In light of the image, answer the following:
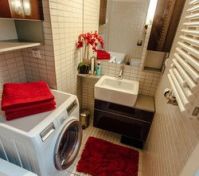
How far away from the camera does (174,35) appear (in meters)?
1.40

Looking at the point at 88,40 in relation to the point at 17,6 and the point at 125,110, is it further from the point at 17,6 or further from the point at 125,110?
the point at 125,110

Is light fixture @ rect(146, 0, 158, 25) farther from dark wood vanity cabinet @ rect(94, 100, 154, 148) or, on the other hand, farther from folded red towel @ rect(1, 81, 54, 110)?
folded red towel @ rect(1, 81, 54, 110)

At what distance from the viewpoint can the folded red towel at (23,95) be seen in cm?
95

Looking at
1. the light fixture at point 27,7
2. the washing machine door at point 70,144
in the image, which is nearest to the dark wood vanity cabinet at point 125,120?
the washing machine door at point 70,144

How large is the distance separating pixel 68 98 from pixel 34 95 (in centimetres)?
29

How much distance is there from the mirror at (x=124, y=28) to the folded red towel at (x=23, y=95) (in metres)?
1.10

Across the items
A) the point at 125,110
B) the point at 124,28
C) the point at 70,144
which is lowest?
the point at 70,144

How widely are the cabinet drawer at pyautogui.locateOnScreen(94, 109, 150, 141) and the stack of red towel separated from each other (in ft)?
2.71

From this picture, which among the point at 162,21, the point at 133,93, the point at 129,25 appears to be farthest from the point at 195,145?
the point at 129,25

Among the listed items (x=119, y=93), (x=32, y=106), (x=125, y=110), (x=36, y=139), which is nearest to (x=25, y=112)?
(x=32, y=106)

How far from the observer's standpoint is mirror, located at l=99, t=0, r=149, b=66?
159cm

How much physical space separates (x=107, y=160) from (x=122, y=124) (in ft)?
1.57

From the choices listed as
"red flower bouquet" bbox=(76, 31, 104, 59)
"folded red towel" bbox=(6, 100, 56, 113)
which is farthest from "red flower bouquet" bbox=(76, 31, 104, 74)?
"folded red towel" bbox=(6, 100, 56, 113)

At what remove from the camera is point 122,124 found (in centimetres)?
173
